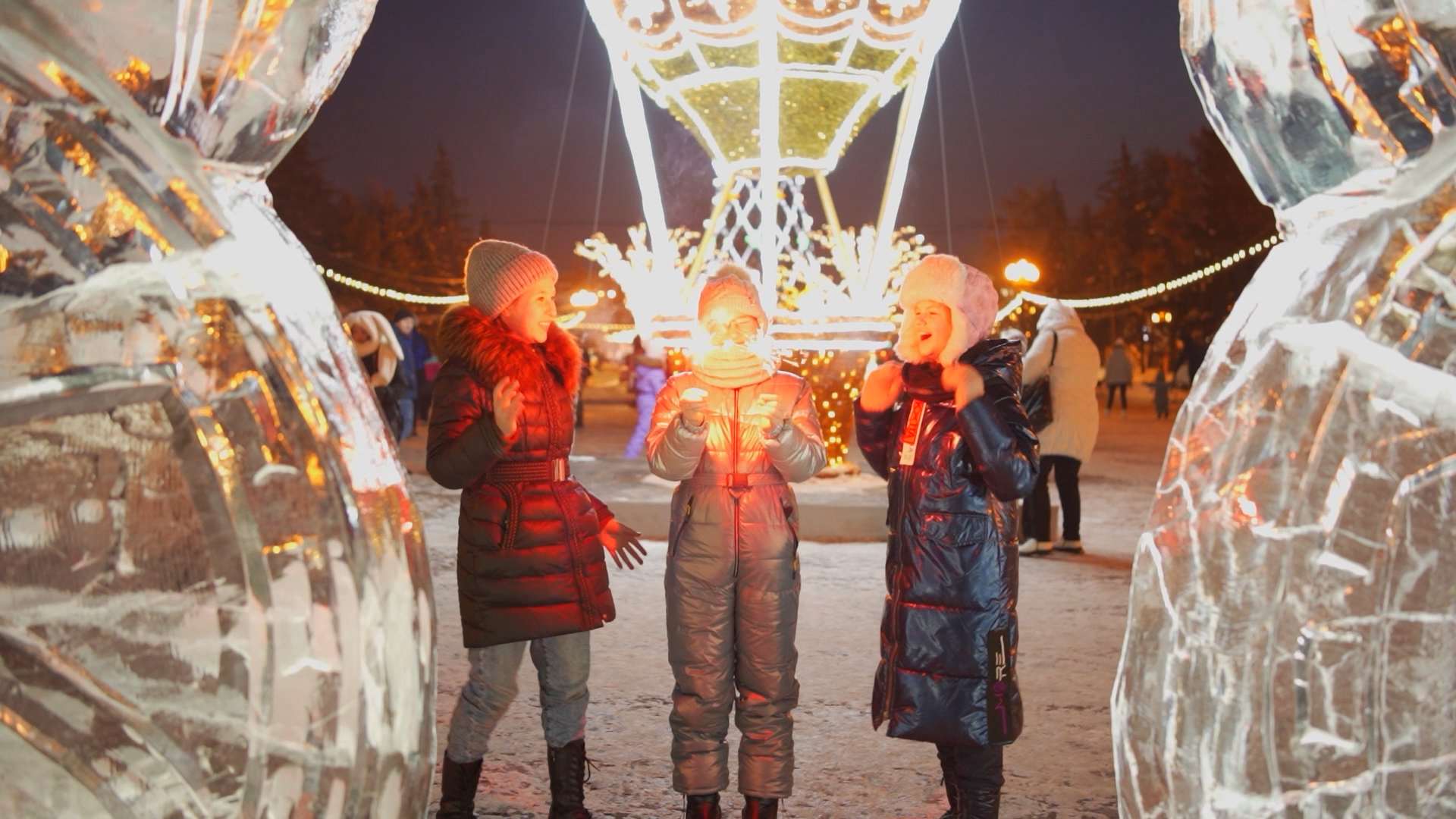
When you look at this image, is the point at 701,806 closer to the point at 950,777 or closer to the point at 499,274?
the point at 950,777

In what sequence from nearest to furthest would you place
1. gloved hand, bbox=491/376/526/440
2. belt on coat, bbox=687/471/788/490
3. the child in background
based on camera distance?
gloved hand, bbox=491/376/526/440 < belt on coat, bbox=687/471/788/490 < the child in background

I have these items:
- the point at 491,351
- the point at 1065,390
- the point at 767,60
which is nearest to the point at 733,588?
the point at 491,351

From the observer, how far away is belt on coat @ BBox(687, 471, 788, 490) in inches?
Result: 127

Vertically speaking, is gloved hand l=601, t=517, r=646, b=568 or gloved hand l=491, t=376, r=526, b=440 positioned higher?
gloved hand l=491, t=376, r=526, b=440

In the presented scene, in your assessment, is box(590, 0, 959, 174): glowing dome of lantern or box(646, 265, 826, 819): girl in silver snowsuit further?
box(590, 0, 959, 174): glowing dome of lantern

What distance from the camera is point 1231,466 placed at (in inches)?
42.7

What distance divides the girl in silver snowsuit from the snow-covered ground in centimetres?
32

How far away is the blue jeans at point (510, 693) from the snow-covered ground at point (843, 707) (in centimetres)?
29

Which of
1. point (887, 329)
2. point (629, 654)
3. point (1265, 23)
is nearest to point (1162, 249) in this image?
point (887, 329)

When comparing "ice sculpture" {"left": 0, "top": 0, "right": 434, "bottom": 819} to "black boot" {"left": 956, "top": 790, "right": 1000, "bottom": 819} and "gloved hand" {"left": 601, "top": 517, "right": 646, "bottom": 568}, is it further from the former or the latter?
"gloved hand" {"left": 601, "top": 517, "right": 646, "bottom": 568}

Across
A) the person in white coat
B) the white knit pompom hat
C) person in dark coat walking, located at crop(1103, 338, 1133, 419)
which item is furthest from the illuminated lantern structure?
person in dark coat walking, located at crop(1103, 338, 1133, 419)

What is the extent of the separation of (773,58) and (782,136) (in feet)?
2.15

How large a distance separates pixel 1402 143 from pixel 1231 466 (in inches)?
11.8

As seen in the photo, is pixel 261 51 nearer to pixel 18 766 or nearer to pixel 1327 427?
pixel 18 766
